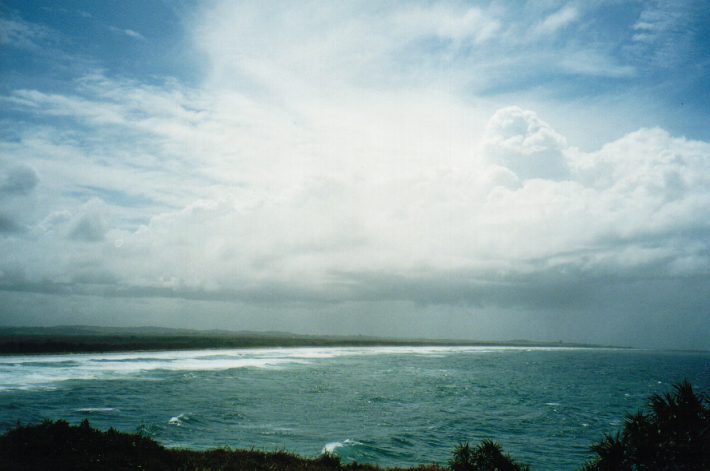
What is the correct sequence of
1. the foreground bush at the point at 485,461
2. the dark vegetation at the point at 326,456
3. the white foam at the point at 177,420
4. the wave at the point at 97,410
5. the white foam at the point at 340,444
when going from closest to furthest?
the dark vegetation at the point at 326,456 < the foreground bush at the point at 485,461 < the white foam at the point at 340,444 < the white foam at the point at 177,420 < the wave at the point at 97,410

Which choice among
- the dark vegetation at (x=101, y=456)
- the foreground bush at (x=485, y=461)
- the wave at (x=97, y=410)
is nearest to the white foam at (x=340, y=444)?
the dark vegetation at (x=101, y=456)

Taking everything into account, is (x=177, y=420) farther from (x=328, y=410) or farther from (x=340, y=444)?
(x=328, y=410)

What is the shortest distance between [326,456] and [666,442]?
53.2 ft

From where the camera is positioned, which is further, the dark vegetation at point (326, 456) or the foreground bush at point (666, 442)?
the dark vegetation at point (326, 456)

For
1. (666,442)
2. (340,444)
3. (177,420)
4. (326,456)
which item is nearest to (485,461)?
(666,442)

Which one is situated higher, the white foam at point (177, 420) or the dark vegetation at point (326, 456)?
the dark vegetation at point (326, 456)

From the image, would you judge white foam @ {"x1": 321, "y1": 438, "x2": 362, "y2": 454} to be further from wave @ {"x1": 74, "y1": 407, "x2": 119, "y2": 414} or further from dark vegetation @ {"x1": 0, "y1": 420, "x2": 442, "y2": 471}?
wave @ {"x1": 74, "y1": 407, "x2": 119, "y2": 414}

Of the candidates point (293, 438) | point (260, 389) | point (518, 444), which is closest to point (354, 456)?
→ point (293, 438)

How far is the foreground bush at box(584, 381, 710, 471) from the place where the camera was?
17141 mm

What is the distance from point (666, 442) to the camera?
17.8 metres

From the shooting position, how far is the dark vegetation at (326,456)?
17.6 metres

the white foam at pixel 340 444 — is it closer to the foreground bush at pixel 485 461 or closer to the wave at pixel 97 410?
the foreground bush at pixel 485 461

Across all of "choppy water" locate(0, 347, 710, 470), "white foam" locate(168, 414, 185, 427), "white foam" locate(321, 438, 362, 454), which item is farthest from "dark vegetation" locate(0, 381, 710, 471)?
"white foam" locate(168, 414, 185, 427)

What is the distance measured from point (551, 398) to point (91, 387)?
70944 mm
